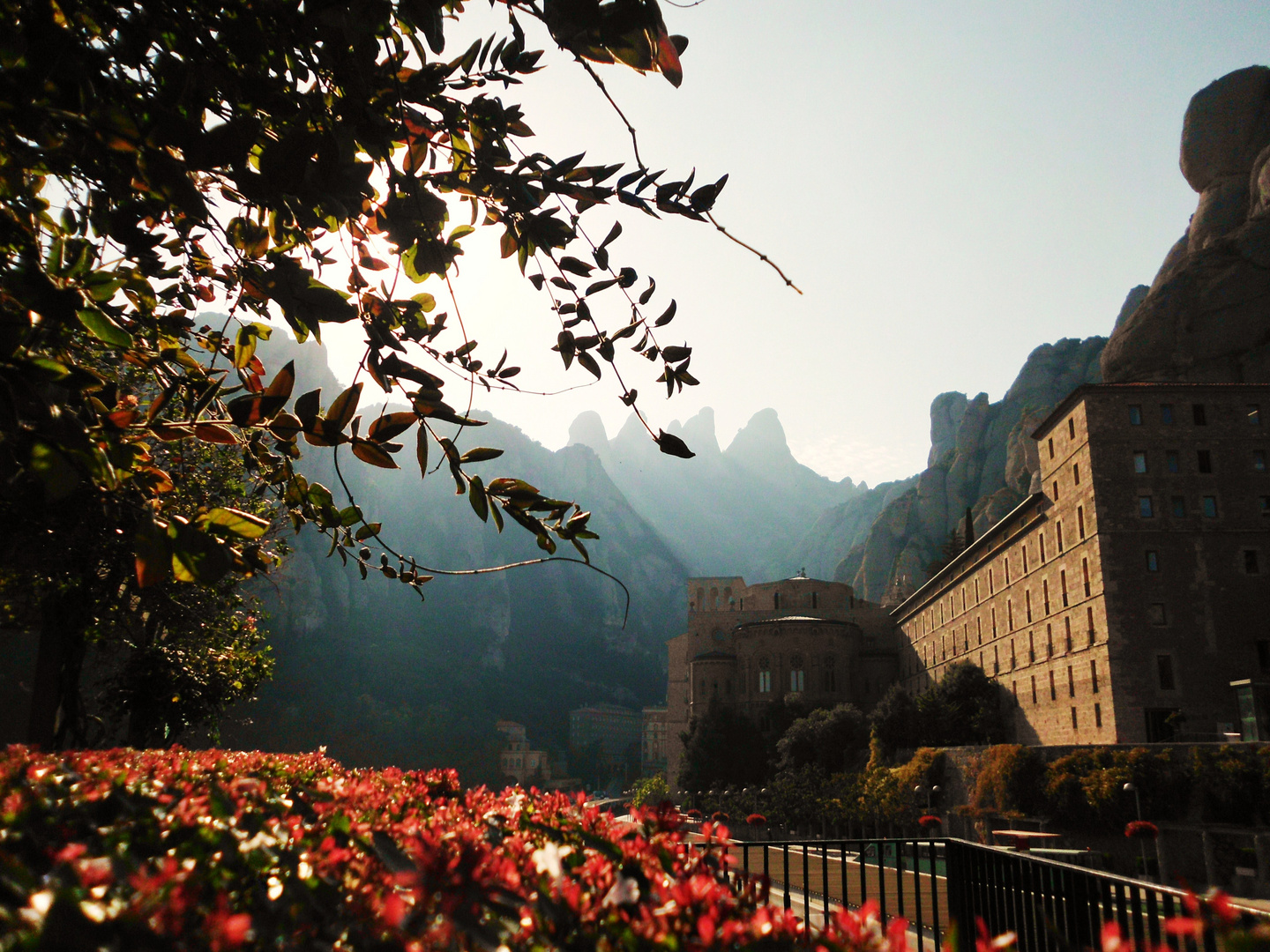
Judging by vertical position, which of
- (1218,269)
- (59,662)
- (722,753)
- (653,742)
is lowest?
Result: (653,742)

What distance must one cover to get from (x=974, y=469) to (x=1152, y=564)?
Result: 6801 centimetres

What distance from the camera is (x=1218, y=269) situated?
5825 cm

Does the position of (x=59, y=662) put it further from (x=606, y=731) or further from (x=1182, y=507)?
(x=606, y=731)

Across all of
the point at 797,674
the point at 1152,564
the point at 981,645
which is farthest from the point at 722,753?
the point at 1152,564

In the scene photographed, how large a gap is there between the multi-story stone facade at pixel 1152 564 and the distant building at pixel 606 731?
92929 millimetres

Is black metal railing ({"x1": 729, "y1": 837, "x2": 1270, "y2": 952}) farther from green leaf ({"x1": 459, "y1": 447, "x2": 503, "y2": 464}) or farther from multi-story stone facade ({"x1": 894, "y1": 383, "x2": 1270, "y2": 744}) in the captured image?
multi-story stone facade ({"x1": 894, "y1": 383, "x2": 1270, "y2": 744})

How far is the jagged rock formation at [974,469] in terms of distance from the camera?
82.6 meters

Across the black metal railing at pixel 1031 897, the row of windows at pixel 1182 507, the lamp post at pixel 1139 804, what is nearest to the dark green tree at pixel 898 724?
the row of windows at pixel 1182 507

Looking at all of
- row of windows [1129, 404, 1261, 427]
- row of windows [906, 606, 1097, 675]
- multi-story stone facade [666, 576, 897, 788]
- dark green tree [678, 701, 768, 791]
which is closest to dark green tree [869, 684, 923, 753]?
row of windows [906, 606, 1097, 675]

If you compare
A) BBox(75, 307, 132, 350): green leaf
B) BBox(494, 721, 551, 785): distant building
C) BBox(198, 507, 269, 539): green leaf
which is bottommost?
BBox(494, 721, 551, 785): distant building

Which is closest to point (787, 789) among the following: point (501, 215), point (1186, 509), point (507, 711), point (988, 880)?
point (1186, 509)

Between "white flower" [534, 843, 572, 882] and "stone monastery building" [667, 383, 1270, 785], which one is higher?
"stone monastery building" [667, 383, 1270, 785]

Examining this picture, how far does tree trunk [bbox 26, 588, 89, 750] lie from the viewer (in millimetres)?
12227

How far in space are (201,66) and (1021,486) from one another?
84.6m
